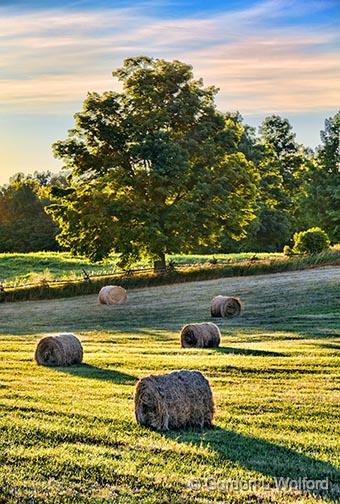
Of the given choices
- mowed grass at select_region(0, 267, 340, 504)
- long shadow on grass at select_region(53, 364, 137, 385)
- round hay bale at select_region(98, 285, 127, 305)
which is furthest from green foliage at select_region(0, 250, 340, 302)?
long shadow on grass at select_region(53, 364, 137, 385)

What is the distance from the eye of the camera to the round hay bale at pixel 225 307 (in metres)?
30.2

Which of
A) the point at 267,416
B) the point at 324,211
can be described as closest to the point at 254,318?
the point at 267,416

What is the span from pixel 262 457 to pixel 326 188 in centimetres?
5840

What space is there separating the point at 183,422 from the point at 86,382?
4460 millimetres

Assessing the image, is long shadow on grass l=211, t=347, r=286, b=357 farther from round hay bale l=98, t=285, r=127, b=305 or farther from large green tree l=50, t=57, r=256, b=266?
large green tree l=50, t=57, r=256, b=266

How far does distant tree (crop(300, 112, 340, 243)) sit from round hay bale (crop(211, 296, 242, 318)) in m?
34.7

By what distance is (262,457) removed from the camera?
1046 centimetres

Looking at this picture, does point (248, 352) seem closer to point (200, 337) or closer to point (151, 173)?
point (200, 337)

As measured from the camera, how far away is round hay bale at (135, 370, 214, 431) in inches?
467

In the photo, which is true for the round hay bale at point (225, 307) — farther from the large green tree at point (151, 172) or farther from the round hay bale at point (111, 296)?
the large green tree at point (151, 172)

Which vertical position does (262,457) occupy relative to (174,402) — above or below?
below

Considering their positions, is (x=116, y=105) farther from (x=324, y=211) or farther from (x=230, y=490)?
(x=230, y=490)

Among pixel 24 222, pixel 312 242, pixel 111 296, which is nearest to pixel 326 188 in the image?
pixel 312 242

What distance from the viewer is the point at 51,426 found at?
11.6 meters
